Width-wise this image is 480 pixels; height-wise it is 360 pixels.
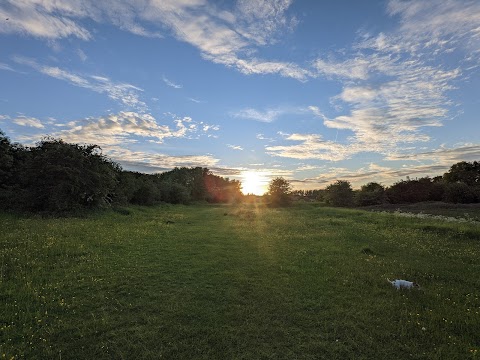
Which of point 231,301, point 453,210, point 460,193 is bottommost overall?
point 231,301

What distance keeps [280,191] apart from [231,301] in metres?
51.1

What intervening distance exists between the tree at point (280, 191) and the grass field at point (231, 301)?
43.0 metres

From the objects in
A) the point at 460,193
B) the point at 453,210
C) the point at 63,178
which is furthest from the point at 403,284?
the point at 460,193

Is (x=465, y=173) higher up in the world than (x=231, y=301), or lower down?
higher up

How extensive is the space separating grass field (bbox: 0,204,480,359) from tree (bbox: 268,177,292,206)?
42992 millimetres

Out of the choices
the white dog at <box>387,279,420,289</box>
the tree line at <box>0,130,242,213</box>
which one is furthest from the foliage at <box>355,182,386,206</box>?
the white dog at <box>387,279,420,289</box>

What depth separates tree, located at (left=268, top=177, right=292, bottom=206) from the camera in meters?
59.4

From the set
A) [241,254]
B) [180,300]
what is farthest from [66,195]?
[180,300]

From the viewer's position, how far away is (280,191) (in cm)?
5931

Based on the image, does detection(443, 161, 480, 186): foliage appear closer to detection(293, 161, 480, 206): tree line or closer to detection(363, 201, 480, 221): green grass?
detection(293, 161, 480, 206): tree line

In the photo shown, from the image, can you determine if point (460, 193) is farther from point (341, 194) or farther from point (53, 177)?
point (53, 177)

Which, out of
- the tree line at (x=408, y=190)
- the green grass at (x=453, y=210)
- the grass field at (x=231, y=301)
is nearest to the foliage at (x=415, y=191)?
the tree line at (x=408, y=190)

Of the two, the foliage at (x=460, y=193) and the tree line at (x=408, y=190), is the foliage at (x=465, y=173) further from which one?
the foliage at (x=460, y=193)

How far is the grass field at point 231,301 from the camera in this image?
21.1 ft
